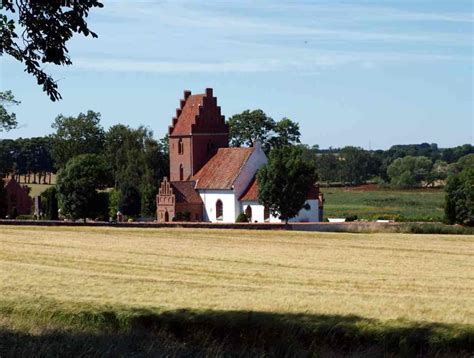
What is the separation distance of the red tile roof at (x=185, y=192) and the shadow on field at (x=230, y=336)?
74605 mm

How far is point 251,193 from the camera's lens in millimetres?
88812

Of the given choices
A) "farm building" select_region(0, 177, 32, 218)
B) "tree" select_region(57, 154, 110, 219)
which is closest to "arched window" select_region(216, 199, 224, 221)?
"tree" select_region(57, 154, 110, 219)

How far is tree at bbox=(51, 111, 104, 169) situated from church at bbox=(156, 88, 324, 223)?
99.7 ft

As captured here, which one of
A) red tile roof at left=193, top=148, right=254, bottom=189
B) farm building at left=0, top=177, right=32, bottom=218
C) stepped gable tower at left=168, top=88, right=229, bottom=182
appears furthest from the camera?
farm building at left=0, top=177, right=32, bottom=218

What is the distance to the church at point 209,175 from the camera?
292 feet

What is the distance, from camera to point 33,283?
25.4 m

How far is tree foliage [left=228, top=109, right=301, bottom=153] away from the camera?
12125 centimetres

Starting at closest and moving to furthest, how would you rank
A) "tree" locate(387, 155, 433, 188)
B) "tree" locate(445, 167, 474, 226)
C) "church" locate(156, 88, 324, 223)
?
"tree" locate(445, 167, 474, 226), "church" locate(156, 88, 324, 223), "tree" locate(387, 155, 433, 188)

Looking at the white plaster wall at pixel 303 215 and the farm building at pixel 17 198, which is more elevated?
the farm building at pixel 17 198

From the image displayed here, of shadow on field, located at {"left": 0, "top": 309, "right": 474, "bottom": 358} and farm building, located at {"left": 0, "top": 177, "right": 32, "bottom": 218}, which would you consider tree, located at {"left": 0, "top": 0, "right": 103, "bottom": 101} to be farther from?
farm building, located at {"left": 0, "top": 177, "right": 32, "bottom": 218}

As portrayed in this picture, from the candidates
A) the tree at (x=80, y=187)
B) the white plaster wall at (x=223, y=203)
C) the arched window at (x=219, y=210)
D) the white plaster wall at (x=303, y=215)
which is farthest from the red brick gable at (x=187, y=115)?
the white plaster wall at (x=303, y=215)

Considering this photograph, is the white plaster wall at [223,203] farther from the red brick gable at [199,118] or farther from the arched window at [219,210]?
the red brick gable at [199,118]

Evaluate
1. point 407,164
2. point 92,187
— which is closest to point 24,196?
point 92,187

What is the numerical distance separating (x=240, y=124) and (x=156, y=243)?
7381 centimetres
